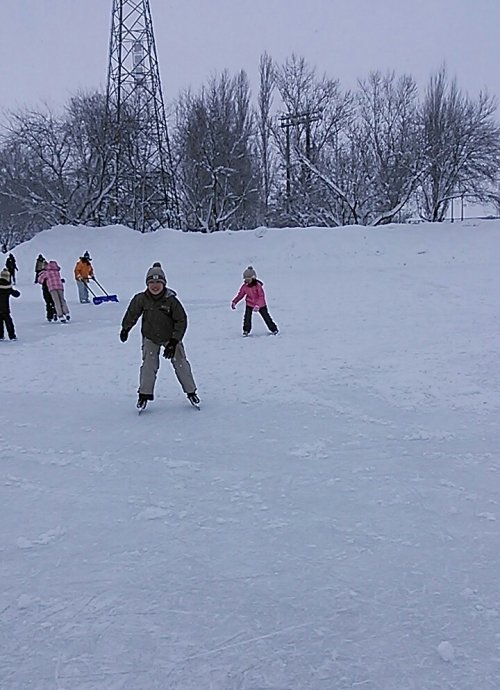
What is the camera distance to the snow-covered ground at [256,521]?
2623 millimetres

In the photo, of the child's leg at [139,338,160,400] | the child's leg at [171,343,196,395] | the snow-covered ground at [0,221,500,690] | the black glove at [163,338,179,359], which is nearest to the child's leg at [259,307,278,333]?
the snow-covered ground at [0,221,500,690]

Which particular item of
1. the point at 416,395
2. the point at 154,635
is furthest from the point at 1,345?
the point at 154,635

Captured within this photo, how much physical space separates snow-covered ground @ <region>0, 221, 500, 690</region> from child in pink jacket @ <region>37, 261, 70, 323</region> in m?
4.13

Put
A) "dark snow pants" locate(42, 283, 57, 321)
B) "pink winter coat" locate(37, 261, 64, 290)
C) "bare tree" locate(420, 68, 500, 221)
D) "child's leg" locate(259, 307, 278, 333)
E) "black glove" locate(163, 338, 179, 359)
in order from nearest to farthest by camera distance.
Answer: "black glove" locate(163, 338, 179, 359) → "child's leg" locate(259, 307, 278, 333) → "pink winter coat" locate(37, 261, 64, 290) → "dark snow pants" locate(42, 283, 57, 321) → "bare tree" locate(420, 68, 500, 221)

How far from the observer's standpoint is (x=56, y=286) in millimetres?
13492

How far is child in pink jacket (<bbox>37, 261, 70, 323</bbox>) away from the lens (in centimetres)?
1351

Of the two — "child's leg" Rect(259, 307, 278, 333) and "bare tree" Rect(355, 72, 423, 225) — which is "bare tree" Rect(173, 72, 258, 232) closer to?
"bare tree" Rect(355, 72, 423, 225)

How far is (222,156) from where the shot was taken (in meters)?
33.2

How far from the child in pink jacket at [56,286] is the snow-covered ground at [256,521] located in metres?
4.13

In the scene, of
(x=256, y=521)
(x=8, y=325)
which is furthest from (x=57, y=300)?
(x=256, y=521)

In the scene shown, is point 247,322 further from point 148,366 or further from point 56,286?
point 148,366

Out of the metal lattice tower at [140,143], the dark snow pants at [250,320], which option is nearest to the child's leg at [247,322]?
the dark snow pants at [250,320]

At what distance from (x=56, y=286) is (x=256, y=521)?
35.2 ft

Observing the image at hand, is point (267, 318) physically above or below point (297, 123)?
below
